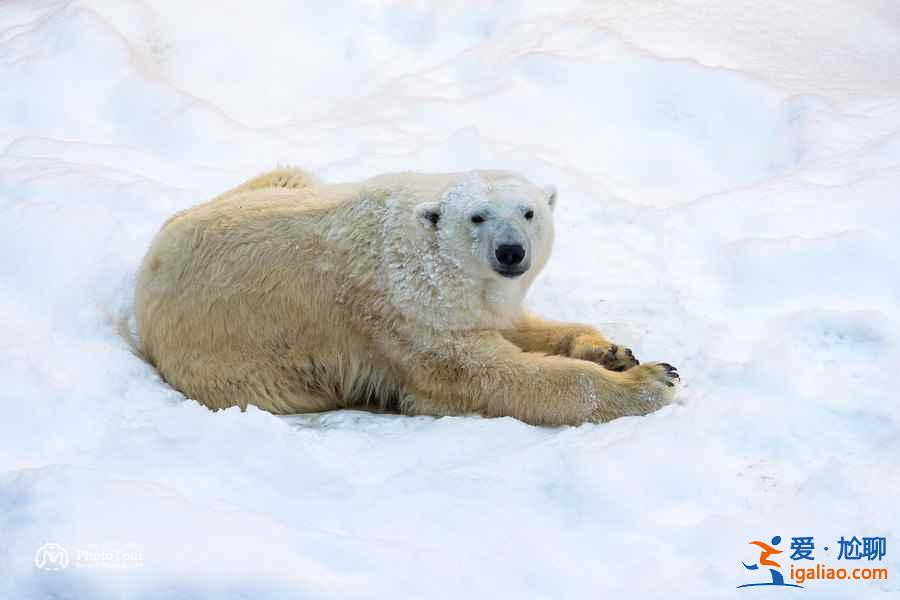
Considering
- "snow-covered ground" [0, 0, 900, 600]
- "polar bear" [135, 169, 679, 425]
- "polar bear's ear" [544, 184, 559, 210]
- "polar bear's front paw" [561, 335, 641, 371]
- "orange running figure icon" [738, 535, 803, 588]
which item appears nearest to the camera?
"orange running figure icon" [738, 535, 803, 588]

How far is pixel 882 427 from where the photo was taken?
347cm

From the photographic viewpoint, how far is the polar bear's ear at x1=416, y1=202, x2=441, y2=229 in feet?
13.5

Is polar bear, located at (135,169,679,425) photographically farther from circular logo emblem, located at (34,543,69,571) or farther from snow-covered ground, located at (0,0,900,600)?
circular logo emblem, located at (34,543,69,571)

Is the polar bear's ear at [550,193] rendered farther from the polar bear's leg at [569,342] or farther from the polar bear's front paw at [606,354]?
the polar bear's front paw at [606,354]

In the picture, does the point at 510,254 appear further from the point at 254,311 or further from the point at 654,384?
the point at 254,311

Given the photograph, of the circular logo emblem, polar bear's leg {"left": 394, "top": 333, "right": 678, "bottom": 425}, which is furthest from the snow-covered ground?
polar bear's leg {"left": 394, "top": 333, "right": 678, "bottom": 425}

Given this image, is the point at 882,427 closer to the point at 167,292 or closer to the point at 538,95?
the point at 167,292

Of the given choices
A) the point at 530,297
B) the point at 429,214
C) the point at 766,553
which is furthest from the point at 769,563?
the point at 530,297

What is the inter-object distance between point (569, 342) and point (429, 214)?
914 millimetres

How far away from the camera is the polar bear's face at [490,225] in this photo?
3.96 metres

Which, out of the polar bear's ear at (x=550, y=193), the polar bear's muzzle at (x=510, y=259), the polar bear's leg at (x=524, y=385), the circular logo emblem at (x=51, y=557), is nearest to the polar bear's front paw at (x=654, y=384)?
the polar bear's leg at (x=524, y=385)

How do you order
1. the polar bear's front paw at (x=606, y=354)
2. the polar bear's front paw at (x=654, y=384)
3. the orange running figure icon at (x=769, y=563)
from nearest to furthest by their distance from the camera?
the orange running figure icon at (x=769, y=563)
the polar bear's front paw at (x=654, y=384)
the polar bear's front paw at (x=606, y=354)

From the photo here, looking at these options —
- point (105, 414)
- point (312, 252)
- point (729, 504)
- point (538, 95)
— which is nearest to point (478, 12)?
point (538, 95)

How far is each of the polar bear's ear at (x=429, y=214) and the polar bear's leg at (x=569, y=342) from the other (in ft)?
2.24
